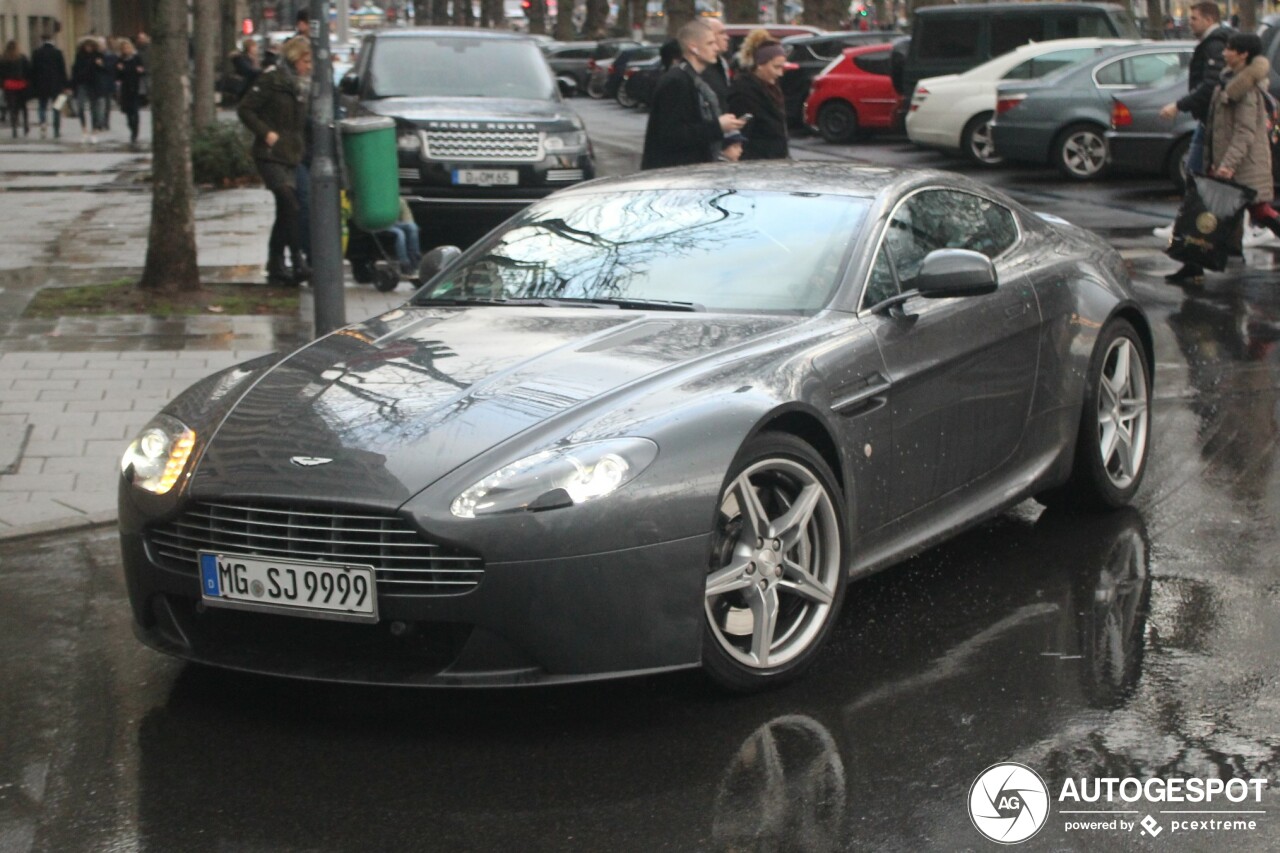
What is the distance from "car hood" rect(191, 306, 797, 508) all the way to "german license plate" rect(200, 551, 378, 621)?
6.6 inches

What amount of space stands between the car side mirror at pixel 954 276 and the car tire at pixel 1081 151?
16.8 meters

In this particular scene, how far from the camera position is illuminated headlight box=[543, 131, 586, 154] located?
15992mm

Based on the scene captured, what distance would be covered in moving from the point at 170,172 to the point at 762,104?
13.4 feet

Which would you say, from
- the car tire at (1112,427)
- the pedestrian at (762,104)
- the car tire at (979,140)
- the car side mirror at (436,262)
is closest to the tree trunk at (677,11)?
the car tire at (979,140)

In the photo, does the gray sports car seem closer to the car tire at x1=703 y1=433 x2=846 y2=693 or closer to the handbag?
the car tire at x1=703 y1=433 x2=846 y2=693

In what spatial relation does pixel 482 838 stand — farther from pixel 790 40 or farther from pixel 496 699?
pixel 790 40

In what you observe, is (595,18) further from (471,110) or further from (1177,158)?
(471,110)

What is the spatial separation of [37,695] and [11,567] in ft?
5.19

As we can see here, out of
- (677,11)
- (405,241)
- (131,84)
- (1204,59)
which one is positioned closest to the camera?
(405,241)

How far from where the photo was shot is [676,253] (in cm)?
593

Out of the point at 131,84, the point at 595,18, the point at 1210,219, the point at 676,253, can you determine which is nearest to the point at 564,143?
the point at 1210,219

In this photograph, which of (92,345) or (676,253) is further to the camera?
(92,345)

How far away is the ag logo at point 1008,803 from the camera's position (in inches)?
157

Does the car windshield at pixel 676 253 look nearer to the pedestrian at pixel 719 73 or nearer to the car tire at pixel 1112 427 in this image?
the car tire at pixel 1112 427
